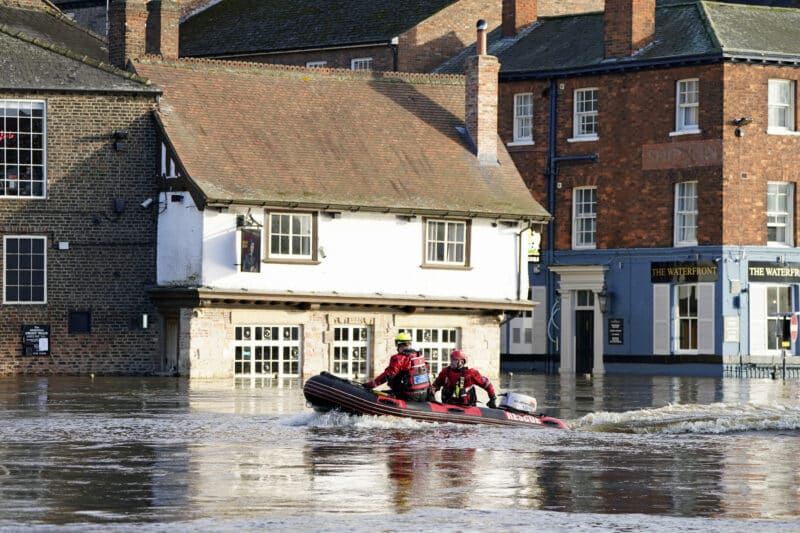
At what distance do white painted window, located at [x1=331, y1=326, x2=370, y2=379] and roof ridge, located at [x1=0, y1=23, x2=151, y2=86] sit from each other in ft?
27.0

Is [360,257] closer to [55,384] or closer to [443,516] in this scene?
[55,384]

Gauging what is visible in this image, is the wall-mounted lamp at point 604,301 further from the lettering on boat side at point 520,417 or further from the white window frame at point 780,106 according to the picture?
the lettering on boat side at point 520,417

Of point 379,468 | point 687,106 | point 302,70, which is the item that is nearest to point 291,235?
point 302,70

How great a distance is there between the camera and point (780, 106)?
185ft

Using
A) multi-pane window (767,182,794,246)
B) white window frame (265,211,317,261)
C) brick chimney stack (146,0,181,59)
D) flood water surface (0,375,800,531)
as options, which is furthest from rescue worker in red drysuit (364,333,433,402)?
multi-pane window (767,182,794,246)

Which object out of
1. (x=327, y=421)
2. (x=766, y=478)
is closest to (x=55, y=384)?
(x=327, y=421)

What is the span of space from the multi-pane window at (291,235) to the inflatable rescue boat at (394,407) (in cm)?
1802

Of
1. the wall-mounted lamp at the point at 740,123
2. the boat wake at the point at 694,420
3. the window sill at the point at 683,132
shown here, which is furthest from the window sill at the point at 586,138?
the boat wake at the point at 694,420

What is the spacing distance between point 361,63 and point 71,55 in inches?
785

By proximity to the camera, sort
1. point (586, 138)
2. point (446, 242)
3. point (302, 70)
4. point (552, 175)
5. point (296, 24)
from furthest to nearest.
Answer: point (296, 24), point (552, 175), point (586, 138), point (302, 70), point (446, 242)

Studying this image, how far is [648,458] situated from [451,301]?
82.6 feet

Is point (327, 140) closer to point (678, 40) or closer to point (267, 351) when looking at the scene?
point (267, 351)

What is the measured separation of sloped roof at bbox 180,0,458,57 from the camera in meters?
65.6

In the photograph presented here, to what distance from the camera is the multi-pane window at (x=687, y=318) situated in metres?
56.0
